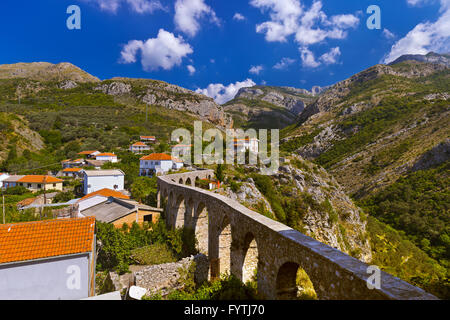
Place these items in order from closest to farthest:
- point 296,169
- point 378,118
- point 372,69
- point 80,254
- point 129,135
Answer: point 80,254
point 296,169
point 129,135
point 378,118
point 372,69

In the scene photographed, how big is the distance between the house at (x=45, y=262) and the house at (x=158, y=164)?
2581cm

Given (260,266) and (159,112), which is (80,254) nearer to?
(260,266)

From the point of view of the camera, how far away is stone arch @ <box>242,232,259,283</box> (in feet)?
27.0

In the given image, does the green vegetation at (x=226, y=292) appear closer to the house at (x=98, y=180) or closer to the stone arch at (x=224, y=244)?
the stone arch at (x=224, y=244)

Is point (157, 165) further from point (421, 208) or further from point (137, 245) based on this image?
point (421, 208)

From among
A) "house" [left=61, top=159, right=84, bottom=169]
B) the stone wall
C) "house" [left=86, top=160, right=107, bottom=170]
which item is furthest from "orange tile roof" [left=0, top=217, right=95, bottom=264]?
"house" [left=61, top=159, right=84, bottom=169]

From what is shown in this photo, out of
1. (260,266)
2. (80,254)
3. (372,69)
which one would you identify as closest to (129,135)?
(80,254)

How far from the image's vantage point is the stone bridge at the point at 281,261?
3824 millimetres

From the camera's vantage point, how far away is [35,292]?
304 inches

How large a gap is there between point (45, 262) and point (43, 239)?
3.19 feet

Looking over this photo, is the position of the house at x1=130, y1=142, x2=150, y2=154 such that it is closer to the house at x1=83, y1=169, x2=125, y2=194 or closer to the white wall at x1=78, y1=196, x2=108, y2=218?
the house at x1=83, y1=169, x2=125, y2=194
